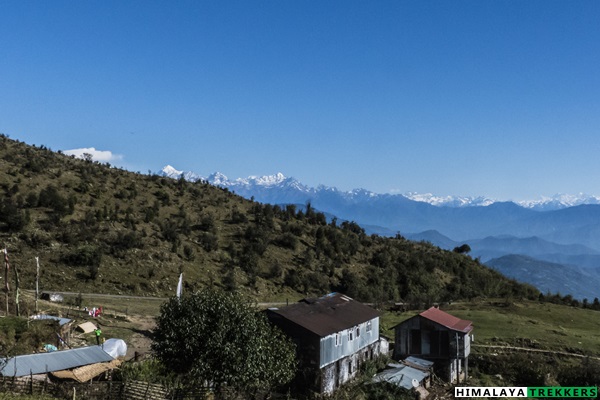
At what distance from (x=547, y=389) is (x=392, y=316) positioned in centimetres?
2611

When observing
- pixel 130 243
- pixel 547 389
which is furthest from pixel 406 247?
pixel 547 389

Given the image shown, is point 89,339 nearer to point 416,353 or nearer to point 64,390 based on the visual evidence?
point 64,390

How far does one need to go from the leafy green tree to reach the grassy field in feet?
71.8

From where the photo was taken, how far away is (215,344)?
103 ft

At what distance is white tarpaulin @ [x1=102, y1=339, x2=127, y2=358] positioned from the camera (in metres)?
35.7

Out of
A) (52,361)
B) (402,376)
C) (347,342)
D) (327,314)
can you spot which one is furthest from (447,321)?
(52,361)

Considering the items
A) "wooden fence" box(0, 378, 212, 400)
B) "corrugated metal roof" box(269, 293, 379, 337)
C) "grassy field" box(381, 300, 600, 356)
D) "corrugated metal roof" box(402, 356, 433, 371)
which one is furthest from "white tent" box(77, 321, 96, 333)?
"grassy field" box(381, 300, 600, 356)

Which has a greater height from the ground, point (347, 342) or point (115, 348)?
point (115, 348)

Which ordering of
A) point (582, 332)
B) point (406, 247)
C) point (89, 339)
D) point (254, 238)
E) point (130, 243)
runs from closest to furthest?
point (89, 339), point (582, 332), point (130, 243), point (254, 238), point (406, 247)

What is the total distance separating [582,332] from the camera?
62.7 metres

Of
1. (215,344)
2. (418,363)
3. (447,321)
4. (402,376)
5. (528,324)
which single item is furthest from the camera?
(528,324)

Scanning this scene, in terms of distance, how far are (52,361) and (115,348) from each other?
7.22 metres

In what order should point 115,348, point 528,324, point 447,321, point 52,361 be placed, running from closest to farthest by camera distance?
point 52,361, point 115,348, point 447,321, point 528,324

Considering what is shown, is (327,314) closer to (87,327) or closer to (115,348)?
(115,348)
